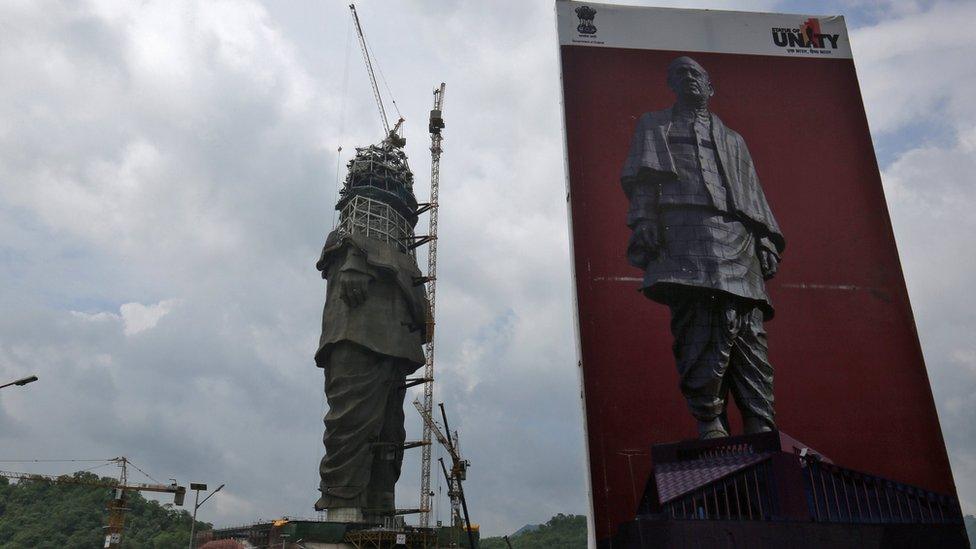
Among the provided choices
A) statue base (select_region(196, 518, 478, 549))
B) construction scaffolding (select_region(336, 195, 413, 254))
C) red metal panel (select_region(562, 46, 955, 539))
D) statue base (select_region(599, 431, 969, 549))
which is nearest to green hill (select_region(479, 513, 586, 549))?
statue base (select_region(196, 518, 478, 549))

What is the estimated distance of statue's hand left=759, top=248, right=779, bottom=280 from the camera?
25.7 meters

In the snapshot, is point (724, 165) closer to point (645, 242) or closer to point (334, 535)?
point (645, 242)

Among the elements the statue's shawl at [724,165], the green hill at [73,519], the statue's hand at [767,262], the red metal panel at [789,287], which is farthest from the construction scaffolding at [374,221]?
the green hill at [73,519]

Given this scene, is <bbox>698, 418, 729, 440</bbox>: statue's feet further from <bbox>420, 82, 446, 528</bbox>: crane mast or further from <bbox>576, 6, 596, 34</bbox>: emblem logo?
<bbox>420, 82, 446, 528</bbox>: crane mast

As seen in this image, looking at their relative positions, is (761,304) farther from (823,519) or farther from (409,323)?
(409,323)

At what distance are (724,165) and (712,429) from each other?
9.33m

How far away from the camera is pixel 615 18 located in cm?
3216

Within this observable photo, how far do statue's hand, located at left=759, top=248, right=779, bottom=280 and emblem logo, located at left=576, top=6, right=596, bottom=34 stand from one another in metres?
12.5

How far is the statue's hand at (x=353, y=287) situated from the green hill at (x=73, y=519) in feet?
182

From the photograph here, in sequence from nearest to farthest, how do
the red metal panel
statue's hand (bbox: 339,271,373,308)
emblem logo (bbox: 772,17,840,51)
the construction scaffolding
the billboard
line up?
the billboard, the red metal panel, emblem logo (bbox: 772,17,840,51), statue's hand (bbox: 339,271,373,308), the construction scaffolding

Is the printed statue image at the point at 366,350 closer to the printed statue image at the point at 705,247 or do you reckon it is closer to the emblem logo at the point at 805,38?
the printed statue image at the point at 705,247

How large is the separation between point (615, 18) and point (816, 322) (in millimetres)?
15315

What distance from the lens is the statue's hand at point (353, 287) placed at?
48.9 m

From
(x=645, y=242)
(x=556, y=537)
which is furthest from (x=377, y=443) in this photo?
(x=556, y=537)
